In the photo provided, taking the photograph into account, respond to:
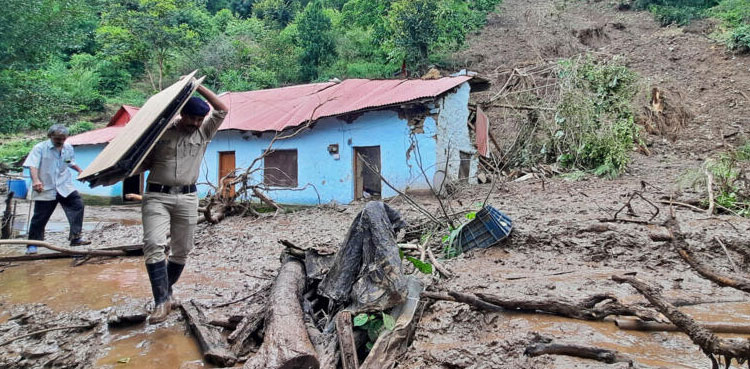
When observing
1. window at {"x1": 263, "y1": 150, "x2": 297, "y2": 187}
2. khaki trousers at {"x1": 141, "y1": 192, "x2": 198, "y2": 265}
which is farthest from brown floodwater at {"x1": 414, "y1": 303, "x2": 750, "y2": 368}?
window at {"x1": 263, "y1": 150, "x2": 297, "y2": 187}

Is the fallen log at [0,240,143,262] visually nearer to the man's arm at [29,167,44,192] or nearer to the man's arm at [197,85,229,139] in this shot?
the man's arm at [29,167,44,192]

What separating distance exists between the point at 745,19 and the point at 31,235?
2613cm

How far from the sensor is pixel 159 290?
3.20 m

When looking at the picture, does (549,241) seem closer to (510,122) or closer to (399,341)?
(399,341)

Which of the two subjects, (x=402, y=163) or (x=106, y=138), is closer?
(x=402, y=163)

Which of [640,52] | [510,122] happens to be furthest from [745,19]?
[510,122]

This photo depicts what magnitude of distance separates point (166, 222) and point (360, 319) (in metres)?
1.83

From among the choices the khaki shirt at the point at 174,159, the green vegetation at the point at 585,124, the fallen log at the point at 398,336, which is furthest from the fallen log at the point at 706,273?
the green vegetation at the point at 585,124

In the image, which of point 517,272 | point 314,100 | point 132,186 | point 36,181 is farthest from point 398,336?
point 132,186

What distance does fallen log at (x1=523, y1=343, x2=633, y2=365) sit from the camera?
205cm

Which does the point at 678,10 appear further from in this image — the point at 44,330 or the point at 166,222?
the point at 44,330

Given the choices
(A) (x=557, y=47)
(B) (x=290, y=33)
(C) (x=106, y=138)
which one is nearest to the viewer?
(C) (x=106, y=138)

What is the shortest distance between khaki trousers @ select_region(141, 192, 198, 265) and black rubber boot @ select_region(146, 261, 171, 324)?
61 millimetres

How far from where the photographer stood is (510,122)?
13.6 metres
